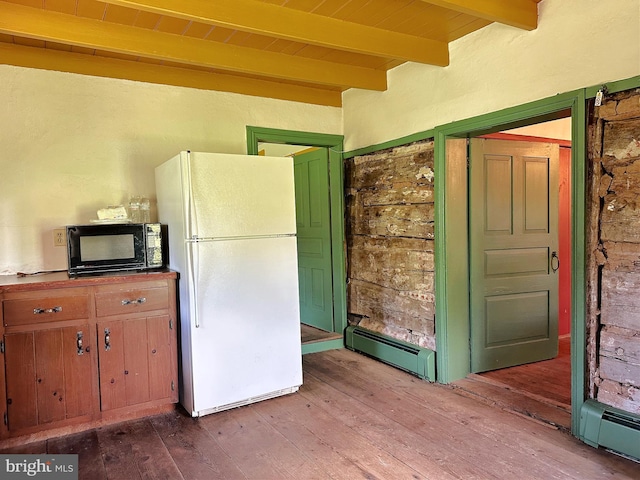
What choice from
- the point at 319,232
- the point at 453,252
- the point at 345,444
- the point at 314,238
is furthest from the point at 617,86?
the point at 314,238

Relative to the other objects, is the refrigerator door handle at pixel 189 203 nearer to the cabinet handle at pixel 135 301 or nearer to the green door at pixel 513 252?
the cabinet handle at pixel 135 301

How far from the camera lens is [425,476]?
82.4 inches

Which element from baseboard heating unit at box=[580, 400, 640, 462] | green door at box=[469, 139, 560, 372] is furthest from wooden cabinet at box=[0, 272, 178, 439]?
baseboard heating unit at box=[580, 400, 640, 462]

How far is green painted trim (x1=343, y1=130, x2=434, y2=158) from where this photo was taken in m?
3.31

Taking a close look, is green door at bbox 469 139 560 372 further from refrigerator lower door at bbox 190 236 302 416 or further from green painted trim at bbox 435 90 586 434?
refrigerator lower door at bbox 190 236 302 416

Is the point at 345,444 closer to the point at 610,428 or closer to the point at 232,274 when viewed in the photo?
the point at 232,274

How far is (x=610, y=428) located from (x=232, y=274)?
2291 millimetres

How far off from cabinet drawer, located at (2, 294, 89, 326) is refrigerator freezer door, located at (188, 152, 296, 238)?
79 centimetres

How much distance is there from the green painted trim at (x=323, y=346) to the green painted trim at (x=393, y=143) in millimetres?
1828

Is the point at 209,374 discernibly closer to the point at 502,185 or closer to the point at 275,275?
the point at 275,275

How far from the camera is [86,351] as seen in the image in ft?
8.57

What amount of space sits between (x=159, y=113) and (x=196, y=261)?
1.42m

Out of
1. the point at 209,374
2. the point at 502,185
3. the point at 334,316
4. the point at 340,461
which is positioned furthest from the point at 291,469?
the point at 502,185

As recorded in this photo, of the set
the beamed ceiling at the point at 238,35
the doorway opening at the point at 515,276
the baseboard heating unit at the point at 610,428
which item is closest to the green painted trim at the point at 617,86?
the beamed ceiling at the point at 238,35
